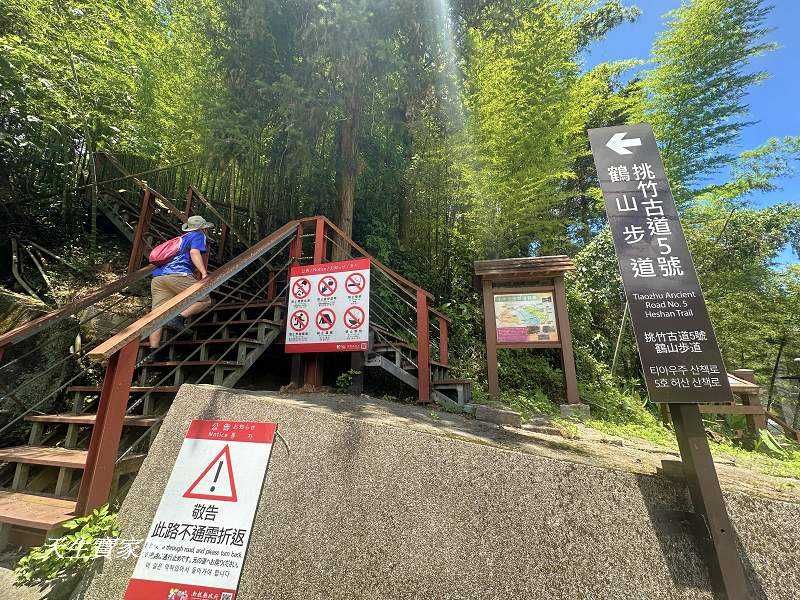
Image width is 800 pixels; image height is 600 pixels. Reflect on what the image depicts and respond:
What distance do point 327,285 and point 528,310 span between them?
134 inches

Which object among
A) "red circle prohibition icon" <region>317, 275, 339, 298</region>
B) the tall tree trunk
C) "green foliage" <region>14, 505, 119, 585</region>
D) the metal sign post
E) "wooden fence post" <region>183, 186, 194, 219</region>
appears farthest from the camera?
"wooden fence post" <region>183, 186, 194, 219</region>

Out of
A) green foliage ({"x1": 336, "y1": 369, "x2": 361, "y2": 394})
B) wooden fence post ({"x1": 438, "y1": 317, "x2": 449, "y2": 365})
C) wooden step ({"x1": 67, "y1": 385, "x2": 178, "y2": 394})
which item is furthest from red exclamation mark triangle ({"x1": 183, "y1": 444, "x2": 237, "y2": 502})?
wooden fence post ({"x1": 438, "y1": 317, "x2": 449, "y2": 365})

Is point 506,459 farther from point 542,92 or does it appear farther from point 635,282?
point 542,92

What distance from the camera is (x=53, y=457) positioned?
2.37 meters

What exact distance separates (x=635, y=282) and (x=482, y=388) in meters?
4.48

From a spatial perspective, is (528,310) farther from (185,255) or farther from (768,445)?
(185,255)

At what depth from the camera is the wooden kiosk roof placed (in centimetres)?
533

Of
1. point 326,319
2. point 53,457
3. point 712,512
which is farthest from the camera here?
point 326,319

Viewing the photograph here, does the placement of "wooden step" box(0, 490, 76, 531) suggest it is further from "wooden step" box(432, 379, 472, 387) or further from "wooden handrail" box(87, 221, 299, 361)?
"wooden step" box(432, 379, 472, 387)

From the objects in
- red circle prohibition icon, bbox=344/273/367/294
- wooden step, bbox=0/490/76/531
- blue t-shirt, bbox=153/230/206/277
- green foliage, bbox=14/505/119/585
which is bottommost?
green foliage, bbox=14/505/119/585

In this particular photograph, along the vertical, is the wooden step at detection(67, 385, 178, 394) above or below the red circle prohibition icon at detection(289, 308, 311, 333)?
below

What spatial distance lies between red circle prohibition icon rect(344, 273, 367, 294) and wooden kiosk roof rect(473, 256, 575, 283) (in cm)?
269

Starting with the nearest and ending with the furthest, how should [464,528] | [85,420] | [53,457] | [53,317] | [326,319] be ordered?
1. [464,528]
2. [53,457]
3. [85,420]
4. [53,317]
5. [326,319]

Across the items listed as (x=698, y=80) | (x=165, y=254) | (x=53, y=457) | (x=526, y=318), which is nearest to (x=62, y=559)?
(x=53, y=457)
